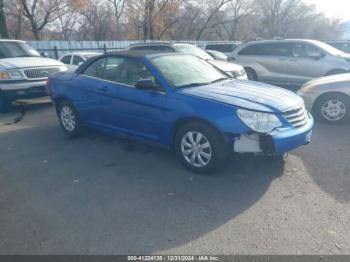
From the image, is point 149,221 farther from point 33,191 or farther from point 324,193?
point 324,193

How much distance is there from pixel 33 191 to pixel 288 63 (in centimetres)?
893

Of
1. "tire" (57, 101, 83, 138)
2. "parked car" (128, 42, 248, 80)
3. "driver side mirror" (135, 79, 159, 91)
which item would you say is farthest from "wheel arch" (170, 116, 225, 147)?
"parked car" (128, 42, 248, 80)

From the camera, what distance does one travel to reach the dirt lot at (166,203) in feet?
9.29

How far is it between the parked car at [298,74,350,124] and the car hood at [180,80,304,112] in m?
2.42

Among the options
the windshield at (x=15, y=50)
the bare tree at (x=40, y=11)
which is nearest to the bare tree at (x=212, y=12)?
the bare tree at (x=40, y=11)

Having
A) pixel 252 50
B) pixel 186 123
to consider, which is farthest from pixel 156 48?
pixel 186 123

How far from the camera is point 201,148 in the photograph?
13.4 feet

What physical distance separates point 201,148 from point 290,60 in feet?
24.6

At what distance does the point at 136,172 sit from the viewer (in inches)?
171

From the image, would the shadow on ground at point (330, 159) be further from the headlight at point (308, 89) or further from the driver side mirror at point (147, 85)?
the driver side mirror at point (147, 85)

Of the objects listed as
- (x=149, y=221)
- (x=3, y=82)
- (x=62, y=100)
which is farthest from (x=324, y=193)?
(x=3, y=82)

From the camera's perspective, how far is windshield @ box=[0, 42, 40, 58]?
8609 millimetres

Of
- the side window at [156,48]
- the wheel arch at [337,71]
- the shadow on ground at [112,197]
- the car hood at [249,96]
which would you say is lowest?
the shadow on ground at [112,197]

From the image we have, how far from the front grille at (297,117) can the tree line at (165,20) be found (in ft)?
67.0
